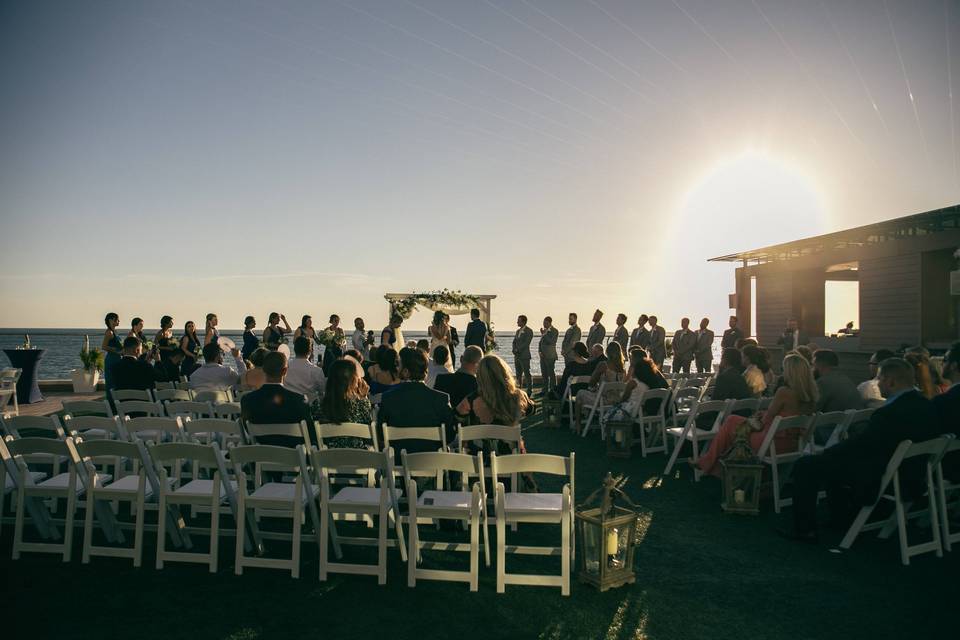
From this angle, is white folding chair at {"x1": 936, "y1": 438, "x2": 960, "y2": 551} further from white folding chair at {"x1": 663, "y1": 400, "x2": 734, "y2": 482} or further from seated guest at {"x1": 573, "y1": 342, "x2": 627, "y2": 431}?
seated guest at {"x1": 573, "y1": 342, "x2": 627, "y2": 431}

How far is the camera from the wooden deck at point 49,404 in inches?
448

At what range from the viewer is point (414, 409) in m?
4.96

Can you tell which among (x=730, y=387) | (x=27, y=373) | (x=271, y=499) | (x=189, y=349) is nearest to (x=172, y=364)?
(x=189, y=349)

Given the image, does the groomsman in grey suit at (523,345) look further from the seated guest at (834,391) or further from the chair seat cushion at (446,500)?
the chair seat cushion at (446,500)

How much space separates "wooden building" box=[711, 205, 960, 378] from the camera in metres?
13.2

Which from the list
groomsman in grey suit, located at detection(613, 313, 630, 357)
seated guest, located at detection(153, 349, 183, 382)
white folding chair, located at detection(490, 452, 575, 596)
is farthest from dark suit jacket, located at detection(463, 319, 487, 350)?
white folding chair, located at detection(490, 452, 575, 596)

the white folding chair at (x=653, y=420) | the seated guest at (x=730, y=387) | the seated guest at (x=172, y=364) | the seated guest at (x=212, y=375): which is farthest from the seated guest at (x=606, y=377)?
the seated guest at (x=172, y=364)

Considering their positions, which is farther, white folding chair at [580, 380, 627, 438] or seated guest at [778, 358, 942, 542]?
white folding chair at [580, 380, 627, 438]

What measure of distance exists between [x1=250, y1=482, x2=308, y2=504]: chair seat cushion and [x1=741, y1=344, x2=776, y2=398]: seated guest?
508cm

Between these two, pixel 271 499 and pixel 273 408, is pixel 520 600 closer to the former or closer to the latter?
pixel 271 499

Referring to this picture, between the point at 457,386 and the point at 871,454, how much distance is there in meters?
3.47

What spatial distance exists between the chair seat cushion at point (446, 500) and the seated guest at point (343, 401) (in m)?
1.21

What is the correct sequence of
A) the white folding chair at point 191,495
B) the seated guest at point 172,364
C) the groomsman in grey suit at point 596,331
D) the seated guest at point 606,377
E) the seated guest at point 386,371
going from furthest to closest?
the groomsman in grey suit at point 596,331 < the seated guest at point 172,364 < the seated guest at point 606,377 < the seated guest at point 386,371 < the white folding chair at point 191,495

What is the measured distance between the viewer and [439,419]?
502cm
